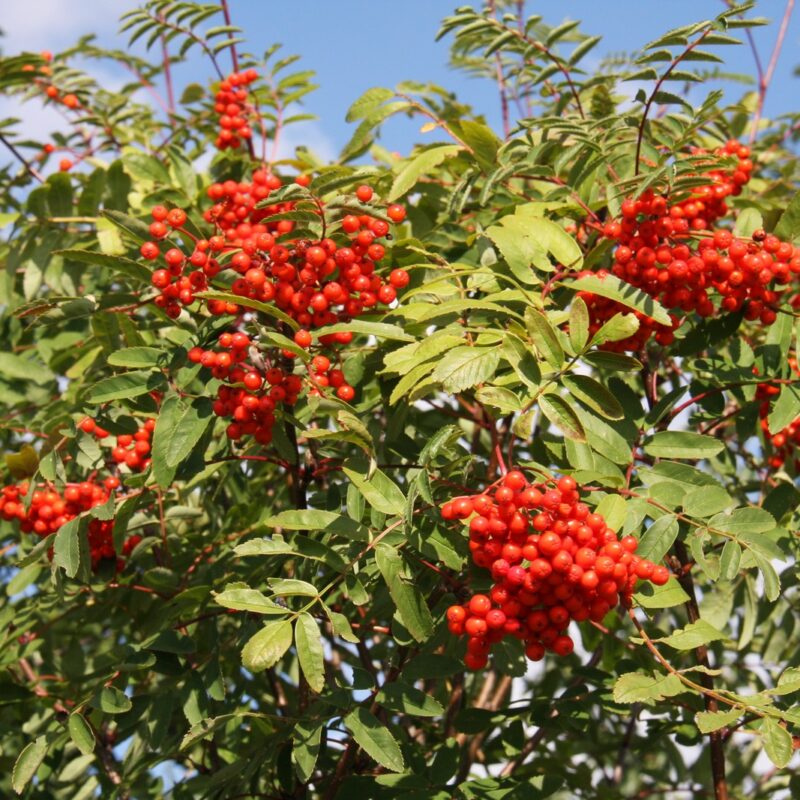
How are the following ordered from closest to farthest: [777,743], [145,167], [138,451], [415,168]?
[777,743], [415,168], [138,451], [145,167]

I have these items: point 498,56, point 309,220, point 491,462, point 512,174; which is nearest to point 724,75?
point 498,56

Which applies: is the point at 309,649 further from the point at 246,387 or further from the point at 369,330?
the point at 369,330

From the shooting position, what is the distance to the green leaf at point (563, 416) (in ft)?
6.98

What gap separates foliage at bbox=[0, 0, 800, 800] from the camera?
2299 millimetres

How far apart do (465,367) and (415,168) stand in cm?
95

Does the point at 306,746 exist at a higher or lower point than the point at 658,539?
lower

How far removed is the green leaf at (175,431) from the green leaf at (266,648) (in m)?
0.50

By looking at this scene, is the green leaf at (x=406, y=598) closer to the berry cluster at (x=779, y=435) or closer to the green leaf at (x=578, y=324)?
the green leaf at (x=578, y=324)

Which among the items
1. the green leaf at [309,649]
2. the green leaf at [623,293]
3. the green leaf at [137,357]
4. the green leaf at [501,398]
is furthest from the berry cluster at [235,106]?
the green leaf at [309,649]

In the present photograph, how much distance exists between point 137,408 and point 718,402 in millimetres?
1643

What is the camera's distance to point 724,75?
4781 millimetres

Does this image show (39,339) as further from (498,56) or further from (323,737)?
(498,56)

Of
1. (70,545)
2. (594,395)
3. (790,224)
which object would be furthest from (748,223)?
(70,545)

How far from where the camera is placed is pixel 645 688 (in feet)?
7.23
